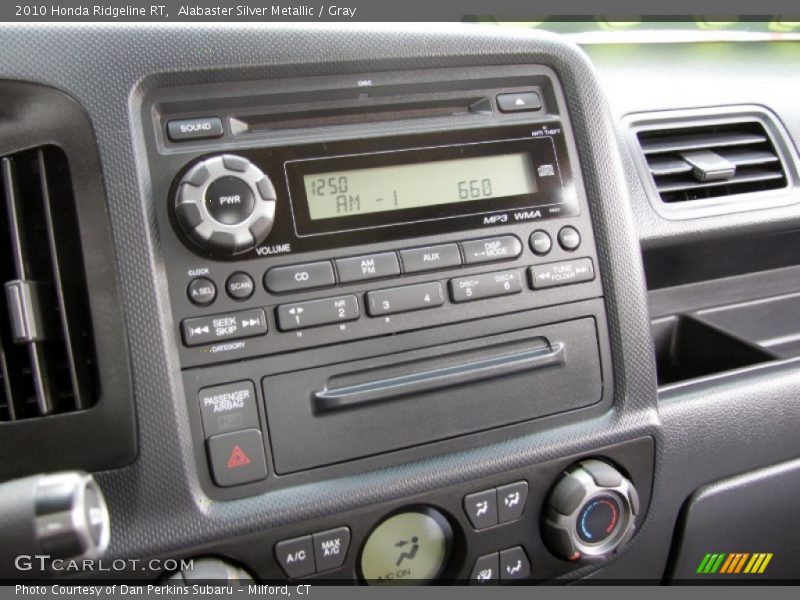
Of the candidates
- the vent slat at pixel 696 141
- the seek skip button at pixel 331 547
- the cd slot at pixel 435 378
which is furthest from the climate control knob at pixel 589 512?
the vent slat at pixel 696 141

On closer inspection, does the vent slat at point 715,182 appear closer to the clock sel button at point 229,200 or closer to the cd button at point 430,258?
the cd button at point 430,258

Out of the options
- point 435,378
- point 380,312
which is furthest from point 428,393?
point 380,312

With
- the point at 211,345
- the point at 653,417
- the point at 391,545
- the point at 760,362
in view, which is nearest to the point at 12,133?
the point at 211,345

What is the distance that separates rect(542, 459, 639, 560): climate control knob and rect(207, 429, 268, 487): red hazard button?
15.6 inches

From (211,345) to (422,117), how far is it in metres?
0.41

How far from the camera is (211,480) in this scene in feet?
2.68

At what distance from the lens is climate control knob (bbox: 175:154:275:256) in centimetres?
80

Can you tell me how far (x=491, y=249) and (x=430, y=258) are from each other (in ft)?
0.29

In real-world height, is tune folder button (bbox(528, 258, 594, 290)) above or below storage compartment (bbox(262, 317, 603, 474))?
above

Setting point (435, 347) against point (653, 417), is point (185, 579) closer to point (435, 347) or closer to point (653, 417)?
point (435, 347)

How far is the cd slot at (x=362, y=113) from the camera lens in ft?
2.85

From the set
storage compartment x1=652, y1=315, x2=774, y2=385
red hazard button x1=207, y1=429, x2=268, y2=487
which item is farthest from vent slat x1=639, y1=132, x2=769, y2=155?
red hazard button x1=207, y1=429, x2=268, y2=487

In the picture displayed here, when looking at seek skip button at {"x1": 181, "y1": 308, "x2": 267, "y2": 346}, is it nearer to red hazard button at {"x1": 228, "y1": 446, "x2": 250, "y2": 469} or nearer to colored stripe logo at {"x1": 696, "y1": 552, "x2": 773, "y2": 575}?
red hazard button at {"x1": 228, "y1": 446, "x2": 250, "y2": 469}

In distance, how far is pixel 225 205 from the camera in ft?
2.66
